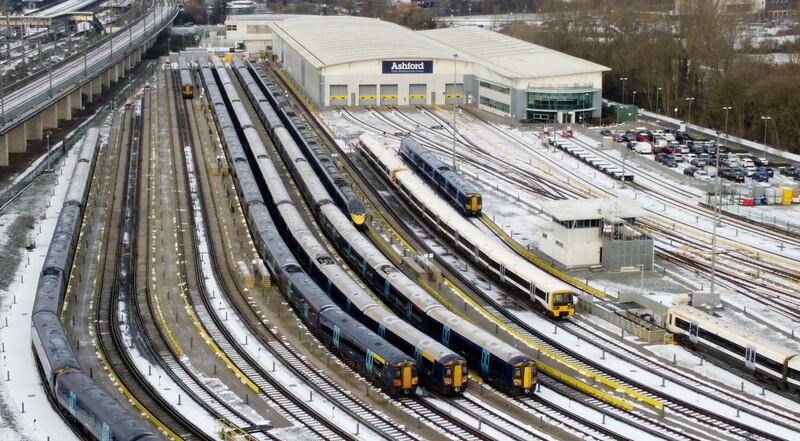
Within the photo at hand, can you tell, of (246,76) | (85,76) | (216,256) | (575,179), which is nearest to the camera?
(216,256)

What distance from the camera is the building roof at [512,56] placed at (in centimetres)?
13275

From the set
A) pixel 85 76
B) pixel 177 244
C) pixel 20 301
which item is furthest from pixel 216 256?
pixel 85 76

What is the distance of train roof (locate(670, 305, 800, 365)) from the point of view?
185ft

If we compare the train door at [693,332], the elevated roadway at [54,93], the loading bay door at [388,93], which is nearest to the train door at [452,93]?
the loading bay door at [388,93]

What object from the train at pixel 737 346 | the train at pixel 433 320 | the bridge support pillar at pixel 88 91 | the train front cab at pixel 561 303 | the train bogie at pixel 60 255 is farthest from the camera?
the bridge support pillar at pixel 88 91

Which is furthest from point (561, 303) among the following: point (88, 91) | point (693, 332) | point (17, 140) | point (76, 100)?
point (88, 91)

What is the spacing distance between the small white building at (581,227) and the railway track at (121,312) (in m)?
26.8

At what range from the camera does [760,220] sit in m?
89.1

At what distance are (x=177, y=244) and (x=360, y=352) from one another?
29.0 metres

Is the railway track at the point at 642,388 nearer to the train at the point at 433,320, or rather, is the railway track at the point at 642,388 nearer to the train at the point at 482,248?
the train at the point at 482,248

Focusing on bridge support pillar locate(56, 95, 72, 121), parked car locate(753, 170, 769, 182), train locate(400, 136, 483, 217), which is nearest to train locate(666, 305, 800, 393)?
train locate(400, 136, 483, 217)

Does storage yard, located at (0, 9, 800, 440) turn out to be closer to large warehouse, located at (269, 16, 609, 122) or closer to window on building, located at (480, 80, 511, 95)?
large warehouse, located at (269, 16, 609, 122)

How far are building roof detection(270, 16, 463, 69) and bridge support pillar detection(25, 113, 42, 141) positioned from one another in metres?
33.3

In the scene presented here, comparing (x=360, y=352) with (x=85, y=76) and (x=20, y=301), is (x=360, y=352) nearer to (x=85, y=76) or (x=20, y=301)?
(x=20, y=301)
